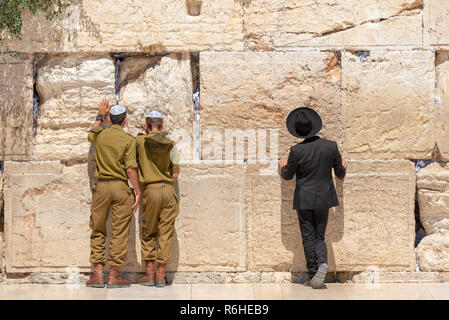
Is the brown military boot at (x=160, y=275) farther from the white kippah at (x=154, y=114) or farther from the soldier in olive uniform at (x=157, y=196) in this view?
the white kippah at (x=154, y=114)

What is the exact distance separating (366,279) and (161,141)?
2.29 metres

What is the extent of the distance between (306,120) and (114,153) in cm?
173

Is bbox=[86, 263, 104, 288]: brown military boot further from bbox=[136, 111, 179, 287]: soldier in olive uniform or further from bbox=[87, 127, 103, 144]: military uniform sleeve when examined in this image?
bbox=[87, 127, 103, 144]: military uniform sleeve

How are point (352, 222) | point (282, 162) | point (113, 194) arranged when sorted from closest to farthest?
point (113, 194) → point (282, 162) → point (352, 222)

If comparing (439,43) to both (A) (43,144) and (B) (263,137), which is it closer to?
→ (B) (263,137)

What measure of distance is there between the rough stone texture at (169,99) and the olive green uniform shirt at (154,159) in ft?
1.03

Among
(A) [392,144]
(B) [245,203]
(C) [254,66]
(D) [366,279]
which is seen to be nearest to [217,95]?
(C) [254,66]

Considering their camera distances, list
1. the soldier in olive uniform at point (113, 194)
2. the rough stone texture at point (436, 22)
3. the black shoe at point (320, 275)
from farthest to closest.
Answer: the rough stone texture at point (436, 22)
the soldier in olive uniform at point (113, 194)
the black shoe at point (320, 275)

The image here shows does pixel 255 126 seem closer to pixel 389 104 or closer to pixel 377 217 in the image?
pixel 389 104

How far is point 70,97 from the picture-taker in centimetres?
766

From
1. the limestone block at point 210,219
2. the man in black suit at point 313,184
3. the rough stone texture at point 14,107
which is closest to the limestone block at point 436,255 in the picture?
the man in black suit at point 313,184

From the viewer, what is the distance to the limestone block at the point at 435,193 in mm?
7574

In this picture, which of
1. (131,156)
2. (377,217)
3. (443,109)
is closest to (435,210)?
(377,217)

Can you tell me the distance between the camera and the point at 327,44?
298 inches
